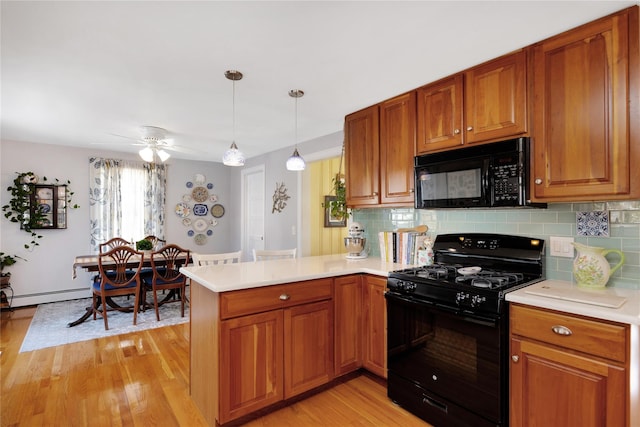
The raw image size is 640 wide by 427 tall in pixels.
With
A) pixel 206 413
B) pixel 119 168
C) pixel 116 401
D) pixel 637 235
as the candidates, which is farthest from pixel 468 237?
pixel 119 168

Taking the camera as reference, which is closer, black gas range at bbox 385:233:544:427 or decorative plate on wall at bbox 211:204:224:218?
black gas range at bbox 385:233:544:427

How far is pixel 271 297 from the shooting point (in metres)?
2.08

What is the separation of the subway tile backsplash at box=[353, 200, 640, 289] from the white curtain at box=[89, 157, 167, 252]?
443cm

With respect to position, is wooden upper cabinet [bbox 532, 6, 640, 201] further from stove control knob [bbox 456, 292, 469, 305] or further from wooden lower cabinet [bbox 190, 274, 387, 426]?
wooden lower cabinet [bbox 190, 274, 387, 426]

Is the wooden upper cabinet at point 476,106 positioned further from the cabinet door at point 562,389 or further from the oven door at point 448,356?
the cabinet door at point 562,389

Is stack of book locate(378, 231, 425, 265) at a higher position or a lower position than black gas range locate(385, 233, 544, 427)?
higher

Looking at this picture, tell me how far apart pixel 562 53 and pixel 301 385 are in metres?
2.58

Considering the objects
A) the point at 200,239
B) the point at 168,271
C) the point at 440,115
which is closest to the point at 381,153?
the point at 440,115

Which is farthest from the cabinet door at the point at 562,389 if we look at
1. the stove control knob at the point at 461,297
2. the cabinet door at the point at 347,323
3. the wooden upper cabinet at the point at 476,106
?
the wooden upper cabinet at the point at 476,106

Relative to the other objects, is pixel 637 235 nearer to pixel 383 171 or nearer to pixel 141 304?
pixel 383 171

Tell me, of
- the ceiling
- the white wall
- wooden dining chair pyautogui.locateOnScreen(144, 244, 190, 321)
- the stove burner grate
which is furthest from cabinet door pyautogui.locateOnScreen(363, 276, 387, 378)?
wooden dining chair pyautogui.locateOnScreen(144, 244, 190, 321)

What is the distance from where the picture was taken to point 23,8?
5.35ft

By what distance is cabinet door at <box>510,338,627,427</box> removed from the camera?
55.4 inches

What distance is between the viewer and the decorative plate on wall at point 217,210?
6.20 meters
